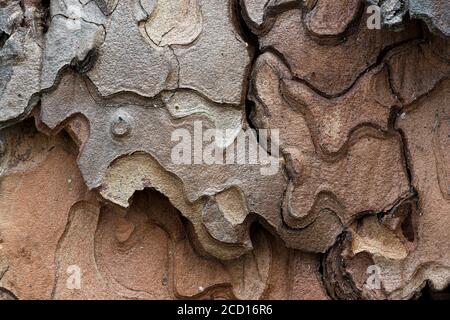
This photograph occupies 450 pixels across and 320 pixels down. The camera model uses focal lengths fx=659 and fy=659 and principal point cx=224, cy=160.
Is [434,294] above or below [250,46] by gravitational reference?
below

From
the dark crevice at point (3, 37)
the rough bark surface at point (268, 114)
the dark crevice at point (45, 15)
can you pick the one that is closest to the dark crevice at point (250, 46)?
the rough bark surface at point (268, 114)

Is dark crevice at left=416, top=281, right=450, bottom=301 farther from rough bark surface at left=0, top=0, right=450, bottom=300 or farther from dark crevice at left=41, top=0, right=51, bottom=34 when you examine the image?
dark crevice at left=41, top=0, right=51, bottom=34

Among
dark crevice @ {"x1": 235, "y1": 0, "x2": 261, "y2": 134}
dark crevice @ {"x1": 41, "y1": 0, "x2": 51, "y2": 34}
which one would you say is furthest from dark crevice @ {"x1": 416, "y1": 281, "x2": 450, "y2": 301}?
dark crevice @ {"x1": 41, "y1": 0, "x2": 51, "y2": 34}

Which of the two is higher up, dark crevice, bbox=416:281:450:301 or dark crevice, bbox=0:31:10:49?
dark crevice, bbox=0:31:10:49

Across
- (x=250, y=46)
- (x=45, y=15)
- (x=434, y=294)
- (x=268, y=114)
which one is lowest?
(x=434, y=294)

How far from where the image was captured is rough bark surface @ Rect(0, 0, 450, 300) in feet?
5.82

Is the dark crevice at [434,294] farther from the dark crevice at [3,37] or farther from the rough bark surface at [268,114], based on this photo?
the dark crevice at [3,37]

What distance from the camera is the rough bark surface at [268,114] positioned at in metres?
1.77

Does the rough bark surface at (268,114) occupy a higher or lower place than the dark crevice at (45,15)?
lower

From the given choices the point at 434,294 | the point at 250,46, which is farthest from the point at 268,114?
the point at 434,294

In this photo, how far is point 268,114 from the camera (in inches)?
70.6

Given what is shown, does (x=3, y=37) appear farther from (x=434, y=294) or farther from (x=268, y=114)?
(x=434, y=294)

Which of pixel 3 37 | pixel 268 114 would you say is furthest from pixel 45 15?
pixel 268 114

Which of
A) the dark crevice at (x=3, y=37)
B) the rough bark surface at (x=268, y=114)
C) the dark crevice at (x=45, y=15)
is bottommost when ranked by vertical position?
the rough bark surface at (x=268, y=114)
